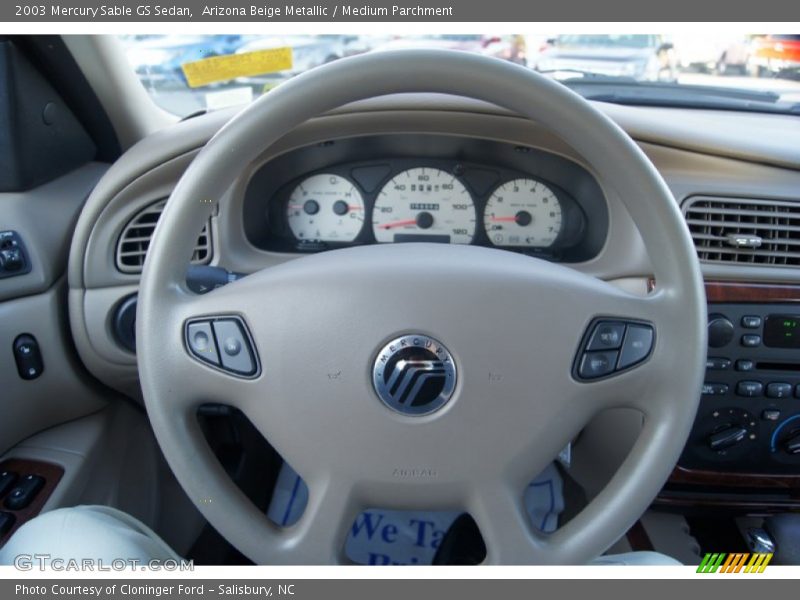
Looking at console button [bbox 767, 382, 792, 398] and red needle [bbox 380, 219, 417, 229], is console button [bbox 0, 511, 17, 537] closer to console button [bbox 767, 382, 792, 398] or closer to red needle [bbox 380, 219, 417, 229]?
red needle [bbox 380, 219, 417, 229]

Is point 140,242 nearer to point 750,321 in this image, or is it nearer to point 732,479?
point 750,321

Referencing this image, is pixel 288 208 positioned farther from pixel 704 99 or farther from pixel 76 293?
pixel 704 99

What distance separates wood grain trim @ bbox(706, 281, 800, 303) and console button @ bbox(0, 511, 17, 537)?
1.51 m

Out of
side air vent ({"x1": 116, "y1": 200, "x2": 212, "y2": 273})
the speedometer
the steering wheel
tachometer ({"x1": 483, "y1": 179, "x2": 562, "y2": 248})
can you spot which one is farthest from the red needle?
the steering wheel

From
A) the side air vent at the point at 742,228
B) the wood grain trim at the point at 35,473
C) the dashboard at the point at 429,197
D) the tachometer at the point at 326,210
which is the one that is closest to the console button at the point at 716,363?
the side air vent at the point at 742,228

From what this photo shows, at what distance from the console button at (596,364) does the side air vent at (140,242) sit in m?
0.87

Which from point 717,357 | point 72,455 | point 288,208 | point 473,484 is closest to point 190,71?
point 288,208

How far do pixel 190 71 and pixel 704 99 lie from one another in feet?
4.50

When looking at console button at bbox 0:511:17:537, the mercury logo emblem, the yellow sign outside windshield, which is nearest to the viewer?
the mercury logo emblem

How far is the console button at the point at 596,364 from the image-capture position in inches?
39.2

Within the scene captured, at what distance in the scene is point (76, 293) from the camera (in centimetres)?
149

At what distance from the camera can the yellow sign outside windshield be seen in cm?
167

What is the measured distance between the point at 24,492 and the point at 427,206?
1066 millimetres
